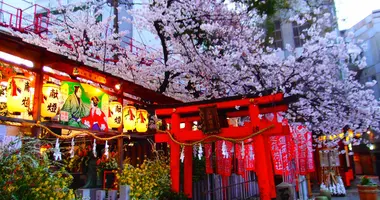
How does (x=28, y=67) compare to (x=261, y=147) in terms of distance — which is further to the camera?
(x=261, y=147)

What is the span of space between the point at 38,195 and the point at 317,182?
26.8 metres

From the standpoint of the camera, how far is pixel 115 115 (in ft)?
32.9

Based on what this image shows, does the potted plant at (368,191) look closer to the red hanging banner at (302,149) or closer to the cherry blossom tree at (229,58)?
the cherry blossom tree at (229,58)

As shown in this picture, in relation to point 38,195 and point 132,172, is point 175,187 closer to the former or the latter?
point 132,172

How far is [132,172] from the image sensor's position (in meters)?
9.62

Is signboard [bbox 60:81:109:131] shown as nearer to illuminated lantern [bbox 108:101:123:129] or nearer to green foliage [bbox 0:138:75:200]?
illuminated lantern [bbox 108:101:123:129]

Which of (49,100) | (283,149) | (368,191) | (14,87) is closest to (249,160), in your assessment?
(283,149)

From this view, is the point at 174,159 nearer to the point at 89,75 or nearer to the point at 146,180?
the point at 146,180

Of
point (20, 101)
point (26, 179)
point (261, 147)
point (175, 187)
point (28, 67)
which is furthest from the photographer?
point (175, 187)

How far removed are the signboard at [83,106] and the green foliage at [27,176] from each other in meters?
1.97

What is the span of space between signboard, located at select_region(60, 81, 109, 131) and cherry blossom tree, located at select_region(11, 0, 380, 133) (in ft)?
15.6

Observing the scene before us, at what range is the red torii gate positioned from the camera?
30.2 feet

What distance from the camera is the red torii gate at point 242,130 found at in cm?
921

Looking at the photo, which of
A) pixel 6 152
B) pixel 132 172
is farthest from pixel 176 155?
pixel 6 152
